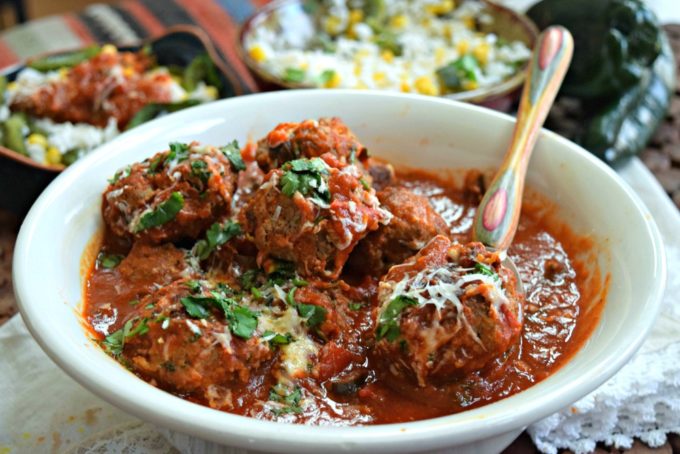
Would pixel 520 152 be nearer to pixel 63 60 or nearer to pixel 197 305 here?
pixel 197 305

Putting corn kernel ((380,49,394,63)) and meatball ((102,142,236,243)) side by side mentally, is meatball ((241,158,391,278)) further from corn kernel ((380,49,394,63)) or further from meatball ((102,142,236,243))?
corn kernel ((380,49,394,63))

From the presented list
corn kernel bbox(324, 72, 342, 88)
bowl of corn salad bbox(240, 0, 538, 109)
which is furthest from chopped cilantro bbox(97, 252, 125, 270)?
corn kernel bbox(324, 72, 342, 88)

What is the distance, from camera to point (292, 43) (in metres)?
5.92

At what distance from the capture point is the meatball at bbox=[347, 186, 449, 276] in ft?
9.93

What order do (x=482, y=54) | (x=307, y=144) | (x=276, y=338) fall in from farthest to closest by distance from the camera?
(x=482, y=54), (x=307, y=144), (x=276, y=338)

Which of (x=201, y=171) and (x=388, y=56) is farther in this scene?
(x=388, y=56)

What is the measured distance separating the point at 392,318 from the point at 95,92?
328 centimetres

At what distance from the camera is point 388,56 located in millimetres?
5762

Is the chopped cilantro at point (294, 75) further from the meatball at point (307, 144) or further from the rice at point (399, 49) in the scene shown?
the meatball at point (307, 144)

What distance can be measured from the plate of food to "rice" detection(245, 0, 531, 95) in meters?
0.43

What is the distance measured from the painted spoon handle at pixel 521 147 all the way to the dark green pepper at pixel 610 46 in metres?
1.48

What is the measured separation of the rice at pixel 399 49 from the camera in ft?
17.4

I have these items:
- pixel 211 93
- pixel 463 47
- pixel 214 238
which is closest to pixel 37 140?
pixel 211 93

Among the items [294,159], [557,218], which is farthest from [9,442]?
[557,218]
